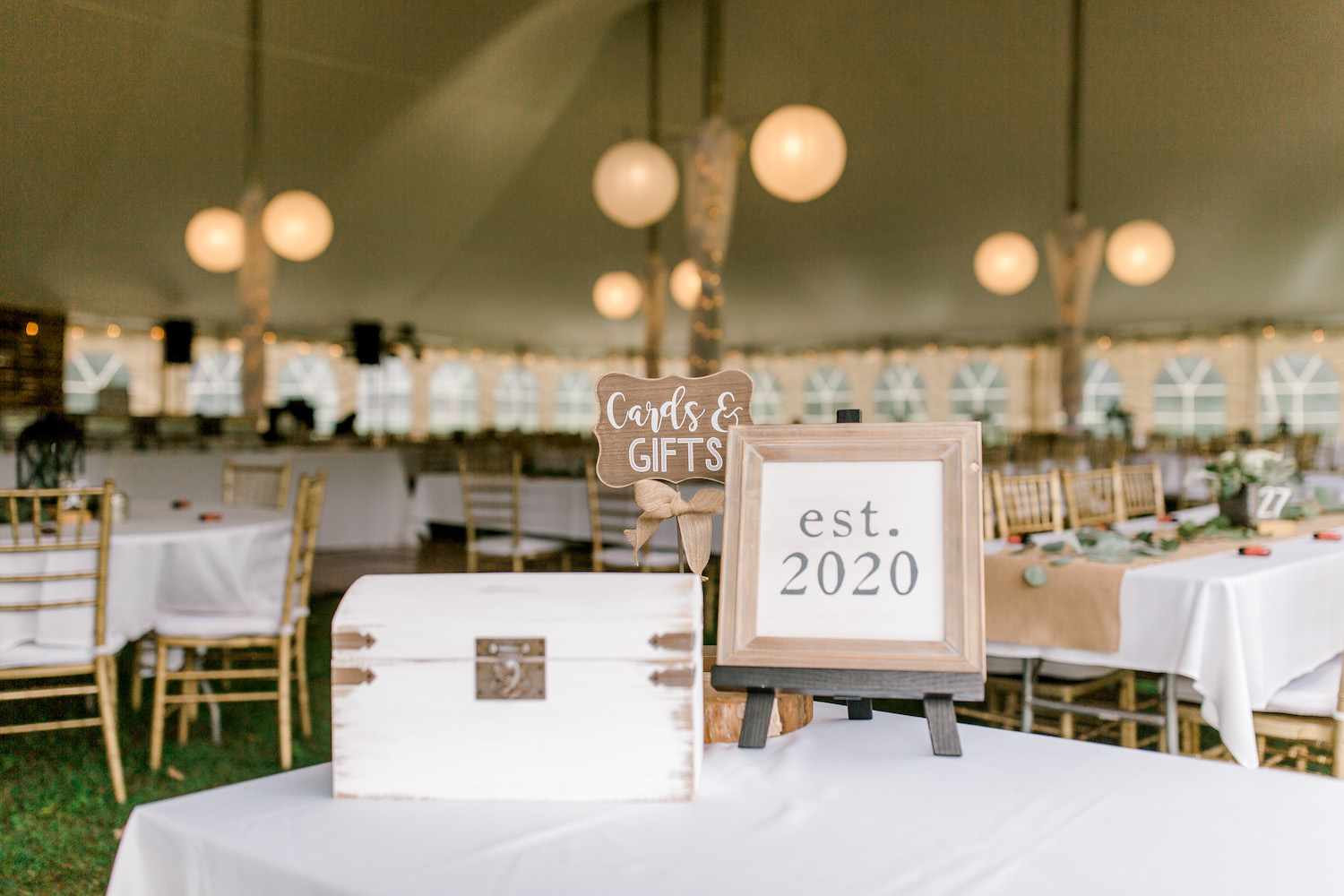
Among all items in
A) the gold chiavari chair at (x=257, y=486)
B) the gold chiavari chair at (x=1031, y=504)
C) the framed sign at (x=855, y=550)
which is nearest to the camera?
the framed sign at (x=855, y=550)

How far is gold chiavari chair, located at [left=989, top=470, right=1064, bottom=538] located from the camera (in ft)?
11.1

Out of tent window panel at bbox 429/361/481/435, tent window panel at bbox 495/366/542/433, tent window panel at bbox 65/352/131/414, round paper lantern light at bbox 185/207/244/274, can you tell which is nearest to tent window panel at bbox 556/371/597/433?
tent window panel at bbox 495/366/542/433

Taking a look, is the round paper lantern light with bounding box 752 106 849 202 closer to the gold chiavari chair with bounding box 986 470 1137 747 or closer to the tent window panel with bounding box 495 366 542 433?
the gold chiavari chair with bounding box 986 470 1137 747

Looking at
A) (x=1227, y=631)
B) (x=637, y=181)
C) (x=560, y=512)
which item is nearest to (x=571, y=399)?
(x=560, y=512)

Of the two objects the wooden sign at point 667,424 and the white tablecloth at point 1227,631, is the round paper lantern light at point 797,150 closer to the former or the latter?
the white tablecloth at point 1227,631

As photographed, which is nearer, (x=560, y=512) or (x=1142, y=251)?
(x=560, y=512)

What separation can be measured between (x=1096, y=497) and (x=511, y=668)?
3.65 meters

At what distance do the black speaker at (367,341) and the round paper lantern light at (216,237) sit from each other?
6.99 m

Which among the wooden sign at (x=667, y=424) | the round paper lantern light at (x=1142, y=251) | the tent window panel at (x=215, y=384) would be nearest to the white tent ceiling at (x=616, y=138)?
the tent window panel at (x=215, y=384)

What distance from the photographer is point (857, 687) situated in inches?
34.2

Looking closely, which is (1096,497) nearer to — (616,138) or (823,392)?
(616,138)

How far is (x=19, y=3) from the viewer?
683cm

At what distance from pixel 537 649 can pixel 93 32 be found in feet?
28.5

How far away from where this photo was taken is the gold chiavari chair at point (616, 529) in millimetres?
4641
